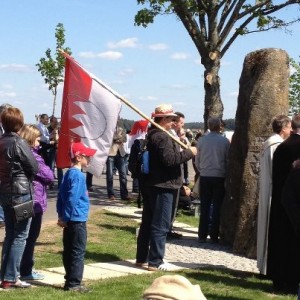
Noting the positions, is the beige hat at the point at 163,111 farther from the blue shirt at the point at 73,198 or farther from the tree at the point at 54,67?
the tree at the point at 54,67

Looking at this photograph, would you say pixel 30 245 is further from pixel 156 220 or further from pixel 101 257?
pixel 101 257

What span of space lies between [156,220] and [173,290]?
569 centimetres

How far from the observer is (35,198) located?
7418 mm

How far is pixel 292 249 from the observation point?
24.5 ft

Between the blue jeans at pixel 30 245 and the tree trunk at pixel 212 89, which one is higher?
the tree trunk at pixel 212 89

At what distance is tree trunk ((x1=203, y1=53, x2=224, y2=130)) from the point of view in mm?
16578

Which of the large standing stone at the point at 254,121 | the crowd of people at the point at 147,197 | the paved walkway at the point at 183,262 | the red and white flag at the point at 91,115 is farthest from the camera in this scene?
the large standing stone at the point at 254,121

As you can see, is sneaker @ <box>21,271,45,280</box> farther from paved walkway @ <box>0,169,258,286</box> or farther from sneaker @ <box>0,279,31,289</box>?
sneaker @ <box>0,279,31,289</box>

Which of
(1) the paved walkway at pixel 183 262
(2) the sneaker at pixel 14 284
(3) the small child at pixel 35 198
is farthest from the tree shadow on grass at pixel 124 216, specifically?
(2) the sneaker at pixel 14 284

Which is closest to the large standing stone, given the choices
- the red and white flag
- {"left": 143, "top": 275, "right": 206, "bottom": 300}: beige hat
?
the red and white flag

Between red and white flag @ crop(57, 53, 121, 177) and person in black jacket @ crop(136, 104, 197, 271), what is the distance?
1.64ft

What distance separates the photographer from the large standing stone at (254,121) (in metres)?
9.89

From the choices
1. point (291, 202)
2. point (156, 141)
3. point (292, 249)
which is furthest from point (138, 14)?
point (291, 202)

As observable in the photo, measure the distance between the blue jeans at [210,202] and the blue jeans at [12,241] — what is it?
4.27 meters
